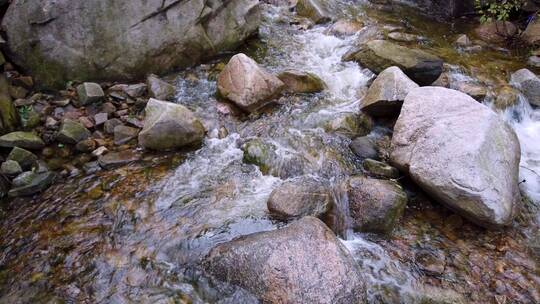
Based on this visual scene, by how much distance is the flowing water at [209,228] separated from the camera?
3.71 m

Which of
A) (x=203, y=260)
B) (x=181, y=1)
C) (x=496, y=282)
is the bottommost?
(x=496, y=282)

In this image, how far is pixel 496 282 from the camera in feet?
13.0

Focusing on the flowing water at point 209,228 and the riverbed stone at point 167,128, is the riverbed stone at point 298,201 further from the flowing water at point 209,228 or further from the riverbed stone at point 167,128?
the riverbed stone at point 167,128

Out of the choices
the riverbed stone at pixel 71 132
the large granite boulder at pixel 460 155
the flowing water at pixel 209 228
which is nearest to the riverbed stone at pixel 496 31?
the flowing water at pixel 209 228

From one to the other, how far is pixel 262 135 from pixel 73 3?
11.2 ft

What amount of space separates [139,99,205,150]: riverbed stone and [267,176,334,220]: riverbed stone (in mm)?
1557

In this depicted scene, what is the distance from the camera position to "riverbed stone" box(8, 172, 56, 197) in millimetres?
4473

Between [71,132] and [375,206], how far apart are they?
4.04 m

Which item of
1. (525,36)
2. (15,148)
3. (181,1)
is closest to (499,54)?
(525,36)

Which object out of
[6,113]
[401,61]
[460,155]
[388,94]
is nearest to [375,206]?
[460,155]

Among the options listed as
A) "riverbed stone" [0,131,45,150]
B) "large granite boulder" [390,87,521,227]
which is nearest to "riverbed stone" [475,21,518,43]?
"large granite boulder" [390,87,521,227]

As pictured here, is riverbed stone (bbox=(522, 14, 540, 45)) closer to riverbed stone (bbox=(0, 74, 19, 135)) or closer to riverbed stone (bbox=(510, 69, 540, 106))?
riverbed stone (bbox=(510, 69, 540, 106))

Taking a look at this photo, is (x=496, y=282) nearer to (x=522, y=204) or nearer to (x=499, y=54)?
(x=522, y=204)

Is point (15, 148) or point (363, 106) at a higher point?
point (15, 148)
